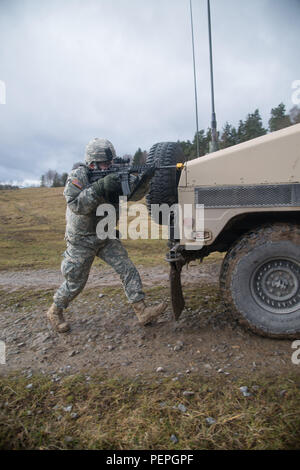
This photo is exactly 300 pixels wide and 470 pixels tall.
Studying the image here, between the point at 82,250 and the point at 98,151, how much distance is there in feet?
3.53

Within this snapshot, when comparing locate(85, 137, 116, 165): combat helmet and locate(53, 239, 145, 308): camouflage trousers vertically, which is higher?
locate(85, 137, 116, 165): combat helmet

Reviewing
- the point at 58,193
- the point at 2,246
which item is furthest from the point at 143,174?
the point at 58,193

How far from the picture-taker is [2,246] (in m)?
8.87

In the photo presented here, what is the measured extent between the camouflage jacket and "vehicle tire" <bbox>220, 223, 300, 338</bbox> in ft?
4.71

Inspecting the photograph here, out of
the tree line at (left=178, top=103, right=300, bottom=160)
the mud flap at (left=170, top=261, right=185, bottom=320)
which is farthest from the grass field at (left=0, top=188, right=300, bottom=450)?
the tree line at (left=178, top=103, right=300, bottom=160)

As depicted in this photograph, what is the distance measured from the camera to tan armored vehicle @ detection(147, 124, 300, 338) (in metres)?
2.73

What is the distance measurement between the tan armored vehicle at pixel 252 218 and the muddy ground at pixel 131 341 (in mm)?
341

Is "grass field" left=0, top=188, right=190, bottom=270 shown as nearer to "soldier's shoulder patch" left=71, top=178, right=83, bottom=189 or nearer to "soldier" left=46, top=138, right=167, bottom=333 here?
"soldier" left=46, top=138, right=167, bottom=333

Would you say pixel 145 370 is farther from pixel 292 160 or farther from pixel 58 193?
pixel 58 193

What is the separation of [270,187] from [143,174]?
1186 millimetres

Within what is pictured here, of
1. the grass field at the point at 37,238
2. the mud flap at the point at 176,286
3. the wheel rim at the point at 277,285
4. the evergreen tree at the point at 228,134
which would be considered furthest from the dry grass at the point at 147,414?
the evergreen tree at the point at 228,134

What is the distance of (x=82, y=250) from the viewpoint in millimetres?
3354

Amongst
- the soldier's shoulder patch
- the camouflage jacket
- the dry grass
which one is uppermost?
the soldier's shoulder patch

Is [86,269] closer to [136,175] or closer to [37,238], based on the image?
[136,175]
